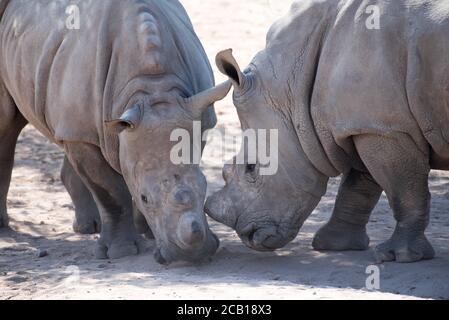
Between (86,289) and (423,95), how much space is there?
2397 millimetres

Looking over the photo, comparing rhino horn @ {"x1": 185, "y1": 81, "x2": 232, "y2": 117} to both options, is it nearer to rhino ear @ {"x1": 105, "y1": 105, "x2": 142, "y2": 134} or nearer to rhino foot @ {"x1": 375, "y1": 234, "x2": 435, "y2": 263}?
rhino ear @ {"x1": 105, "y1": 105, "x2": 142, "y2": 134}

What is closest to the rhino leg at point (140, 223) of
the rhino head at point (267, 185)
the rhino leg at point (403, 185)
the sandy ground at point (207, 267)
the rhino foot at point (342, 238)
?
the sandy ground at point (207, 267)

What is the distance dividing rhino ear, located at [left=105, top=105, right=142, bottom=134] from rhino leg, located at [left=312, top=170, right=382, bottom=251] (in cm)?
169

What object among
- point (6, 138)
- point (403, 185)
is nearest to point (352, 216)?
point (403, 185)

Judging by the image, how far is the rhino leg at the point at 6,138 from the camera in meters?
9.67

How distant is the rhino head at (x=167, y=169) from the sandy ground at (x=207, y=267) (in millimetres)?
219

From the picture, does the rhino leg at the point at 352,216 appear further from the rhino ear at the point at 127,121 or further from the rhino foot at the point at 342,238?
the rhino ear at the point at 127,121

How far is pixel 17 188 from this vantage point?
1127cm

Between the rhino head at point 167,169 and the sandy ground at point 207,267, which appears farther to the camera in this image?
the rhino head at point 167,169

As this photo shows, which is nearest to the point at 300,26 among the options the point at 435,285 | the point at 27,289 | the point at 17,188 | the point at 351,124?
the point at 351,124

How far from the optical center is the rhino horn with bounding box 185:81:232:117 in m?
7.81

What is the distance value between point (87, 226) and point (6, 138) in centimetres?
100

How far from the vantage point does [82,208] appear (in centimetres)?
978
